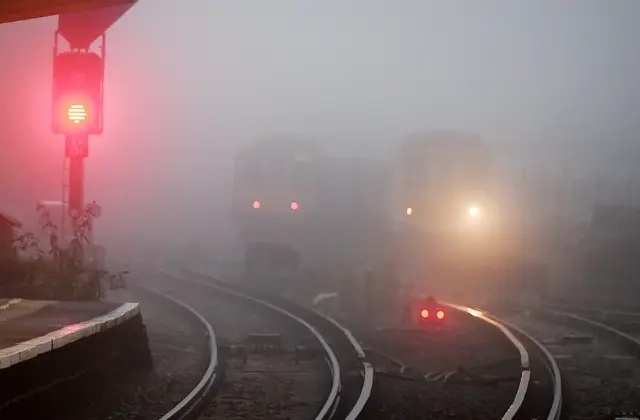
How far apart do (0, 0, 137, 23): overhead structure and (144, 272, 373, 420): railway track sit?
5.17 meters

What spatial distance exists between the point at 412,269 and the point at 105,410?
793 inches

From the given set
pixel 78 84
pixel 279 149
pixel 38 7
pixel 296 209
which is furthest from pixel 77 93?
pixel 279 149

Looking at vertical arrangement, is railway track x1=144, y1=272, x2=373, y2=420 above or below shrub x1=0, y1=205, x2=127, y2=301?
below

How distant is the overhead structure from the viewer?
10.1 meters

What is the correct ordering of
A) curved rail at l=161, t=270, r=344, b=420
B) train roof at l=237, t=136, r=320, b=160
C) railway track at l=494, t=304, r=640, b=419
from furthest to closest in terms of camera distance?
1. train roof at l=237, t=136, r=320, b=160
2. railway track at l=494, t=304, r=640, b=419
3. curved rail at l=161, t=270, r=344, b=420

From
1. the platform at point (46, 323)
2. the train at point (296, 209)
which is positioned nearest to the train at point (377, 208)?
the train at point (296, 209)

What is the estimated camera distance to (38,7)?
10305 mm

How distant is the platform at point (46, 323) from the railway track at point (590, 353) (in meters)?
5.29

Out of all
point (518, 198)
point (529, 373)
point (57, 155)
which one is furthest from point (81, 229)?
point (518, 198)

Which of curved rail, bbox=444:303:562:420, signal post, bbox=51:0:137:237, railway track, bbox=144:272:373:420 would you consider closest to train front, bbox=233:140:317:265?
railway track, bbox=144:272:373:420

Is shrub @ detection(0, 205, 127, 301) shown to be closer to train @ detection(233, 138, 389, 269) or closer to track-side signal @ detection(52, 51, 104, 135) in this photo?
track-side signal @ detection(52, 51, 104, 135)

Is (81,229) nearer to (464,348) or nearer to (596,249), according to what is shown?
(464,348)

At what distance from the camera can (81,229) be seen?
44.5ft

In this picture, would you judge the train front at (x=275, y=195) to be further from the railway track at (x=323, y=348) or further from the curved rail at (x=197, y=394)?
the curved rail at (x=197, y=394)
